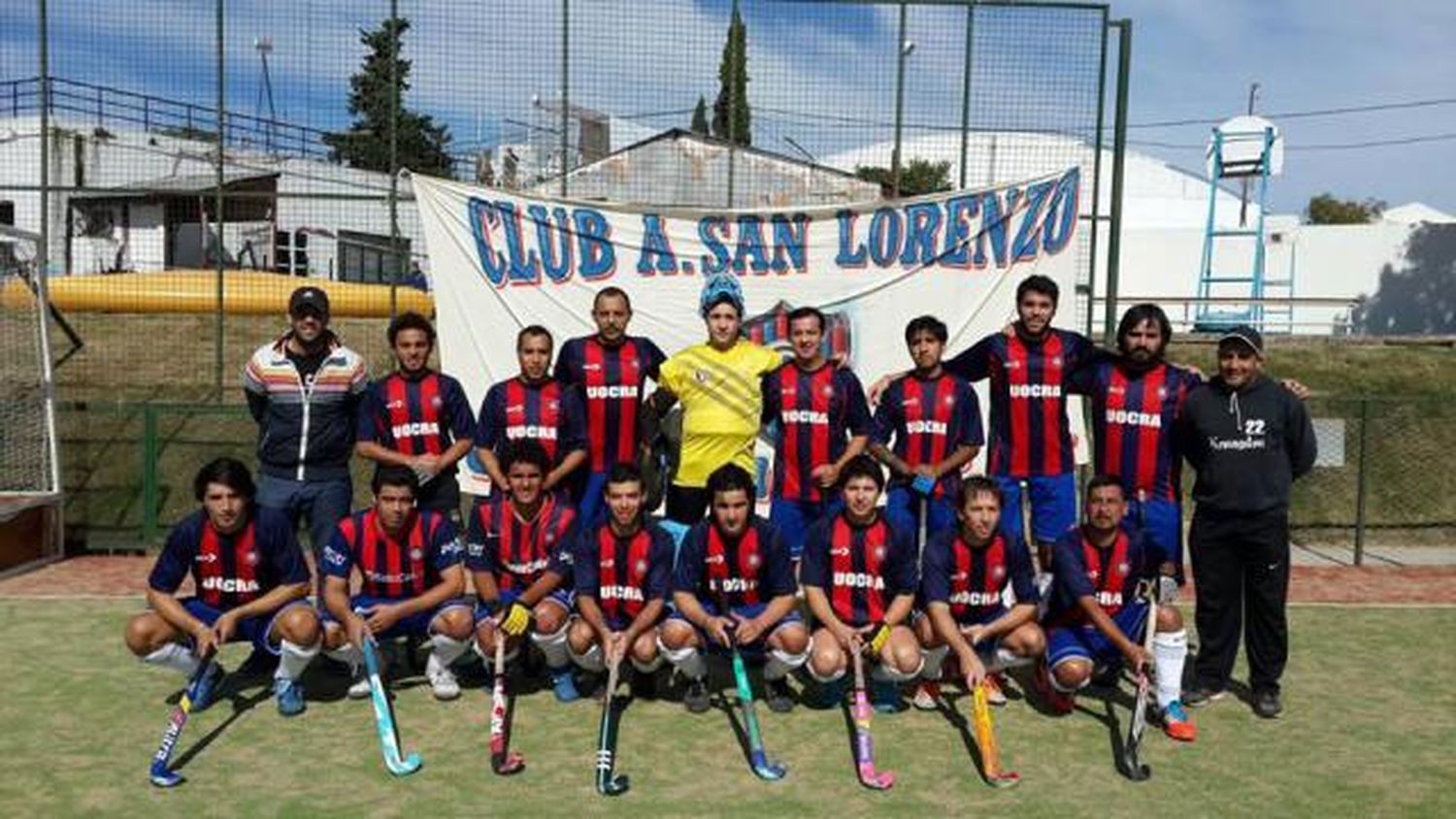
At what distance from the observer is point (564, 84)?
25.7 ft

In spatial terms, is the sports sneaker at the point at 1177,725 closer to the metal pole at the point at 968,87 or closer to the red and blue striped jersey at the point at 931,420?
the red and blue striped jersey at the point at 931,420

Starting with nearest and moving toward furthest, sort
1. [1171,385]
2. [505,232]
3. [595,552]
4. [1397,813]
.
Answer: [1397,813], [595,552], [1171,385], [505,232]

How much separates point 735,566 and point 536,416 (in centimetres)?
125

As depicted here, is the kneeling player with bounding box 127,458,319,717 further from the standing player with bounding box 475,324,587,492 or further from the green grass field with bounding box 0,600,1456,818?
the standing player with bounding box 475,324,587,492

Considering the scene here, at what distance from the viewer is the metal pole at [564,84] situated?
→ 7.72 metres

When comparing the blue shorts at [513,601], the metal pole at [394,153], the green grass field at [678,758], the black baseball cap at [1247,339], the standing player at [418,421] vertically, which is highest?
the metal pole at [394,153]

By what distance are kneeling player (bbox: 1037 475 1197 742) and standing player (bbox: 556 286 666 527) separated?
2.10m

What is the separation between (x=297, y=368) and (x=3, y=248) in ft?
13.9

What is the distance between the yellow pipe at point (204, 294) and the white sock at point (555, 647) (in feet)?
14.1

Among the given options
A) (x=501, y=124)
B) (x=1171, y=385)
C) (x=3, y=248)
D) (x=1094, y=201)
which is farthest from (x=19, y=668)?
(x=1094, y=201)

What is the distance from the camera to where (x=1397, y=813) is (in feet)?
11.9

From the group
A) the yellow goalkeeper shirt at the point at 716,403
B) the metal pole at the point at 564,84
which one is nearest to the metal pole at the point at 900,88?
the metal pole at the point at 564,84

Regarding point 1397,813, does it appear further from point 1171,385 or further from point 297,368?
point 297,368

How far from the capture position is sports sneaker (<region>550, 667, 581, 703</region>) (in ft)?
15.4
